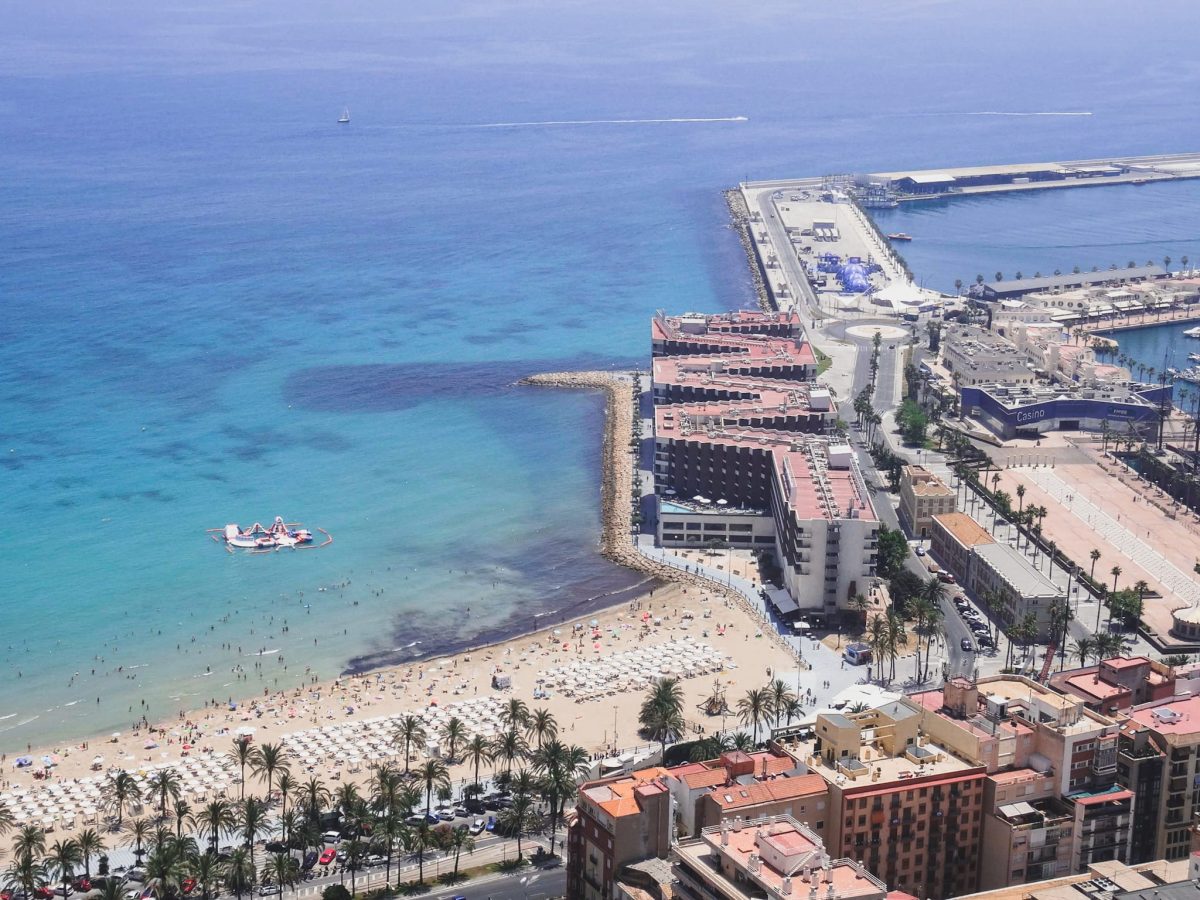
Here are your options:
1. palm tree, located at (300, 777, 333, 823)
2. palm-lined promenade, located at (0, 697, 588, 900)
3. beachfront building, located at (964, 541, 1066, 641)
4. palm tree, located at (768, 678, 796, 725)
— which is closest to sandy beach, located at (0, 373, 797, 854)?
palm-lined promenade, located at (0, 697, 588, 900)

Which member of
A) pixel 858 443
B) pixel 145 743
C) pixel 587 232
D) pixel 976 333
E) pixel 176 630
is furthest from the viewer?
pixel 587 232

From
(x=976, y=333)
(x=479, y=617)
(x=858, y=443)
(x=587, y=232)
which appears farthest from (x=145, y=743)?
(x=587, y=232)

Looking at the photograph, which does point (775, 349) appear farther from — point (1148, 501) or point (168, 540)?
point (168, 540)

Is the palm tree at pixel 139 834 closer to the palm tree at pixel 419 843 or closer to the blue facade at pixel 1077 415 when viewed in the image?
the palm tree at pixel 419 843

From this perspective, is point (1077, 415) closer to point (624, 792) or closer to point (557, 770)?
point (557, 770)

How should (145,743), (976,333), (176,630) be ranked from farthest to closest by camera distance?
(976,333), (176,630), (145,743)

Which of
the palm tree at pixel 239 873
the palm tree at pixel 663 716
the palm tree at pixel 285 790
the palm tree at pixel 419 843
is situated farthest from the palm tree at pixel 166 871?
the palm tree at pixel 663 716
